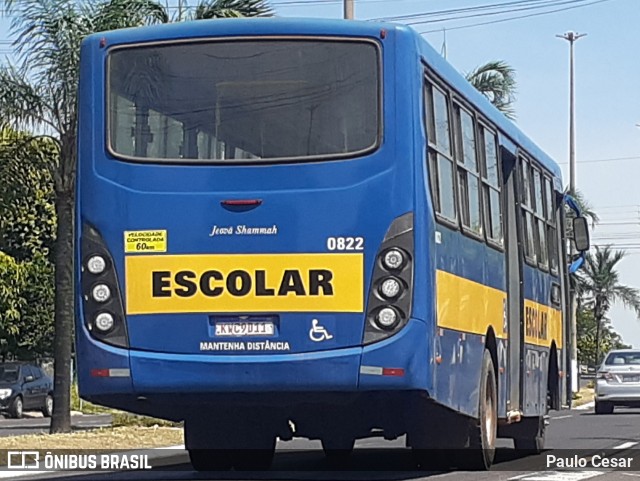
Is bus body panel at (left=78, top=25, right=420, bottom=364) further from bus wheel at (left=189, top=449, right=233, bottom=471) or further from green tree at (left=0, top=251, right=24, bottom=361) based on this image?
green tree at (left=0, top=251, right=24, bottom=361)

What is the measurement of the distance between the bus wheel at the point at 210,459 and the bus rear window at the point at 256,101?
333cm

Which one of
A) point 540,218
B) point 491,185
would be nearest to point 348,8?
point 540,218

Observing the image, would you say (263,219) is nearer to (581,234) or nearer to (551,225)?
(551,225)

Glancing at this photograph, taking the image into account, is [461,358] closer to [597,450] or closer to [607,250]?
[597,450]

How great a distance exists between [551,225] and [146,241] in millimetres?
8211

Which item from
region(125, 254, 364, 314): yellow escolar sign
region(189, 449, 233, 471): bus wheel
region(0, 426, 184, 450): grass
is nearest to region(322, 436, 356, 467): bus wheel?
region(189, 449, 233, 471): bus wheel

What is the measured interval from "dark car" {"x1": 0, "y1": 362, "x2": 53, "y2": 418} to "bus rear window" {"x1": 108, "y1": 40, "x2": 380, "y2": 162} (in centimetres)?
2732

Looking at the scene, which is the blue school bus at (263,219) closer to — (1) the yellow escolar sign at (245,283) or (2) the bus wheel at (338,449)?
(1) the yellow escolar sign at (245,283)

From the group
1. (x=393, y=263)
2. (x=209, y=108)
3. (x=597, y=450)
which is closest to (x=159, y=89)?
(x=209, y=108)

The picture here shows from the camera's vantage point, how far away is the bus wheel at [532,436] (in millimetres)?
17594

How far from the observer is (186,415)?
1281 cm

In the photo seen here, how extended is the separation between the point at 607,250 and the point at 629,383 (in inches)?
1682

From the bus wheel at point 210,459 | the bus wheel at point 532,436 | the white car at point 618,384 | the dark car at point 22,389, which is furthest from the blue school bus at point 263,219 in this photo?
the dark car at point 22,389

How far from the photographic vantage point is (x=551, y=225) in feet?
60.5
